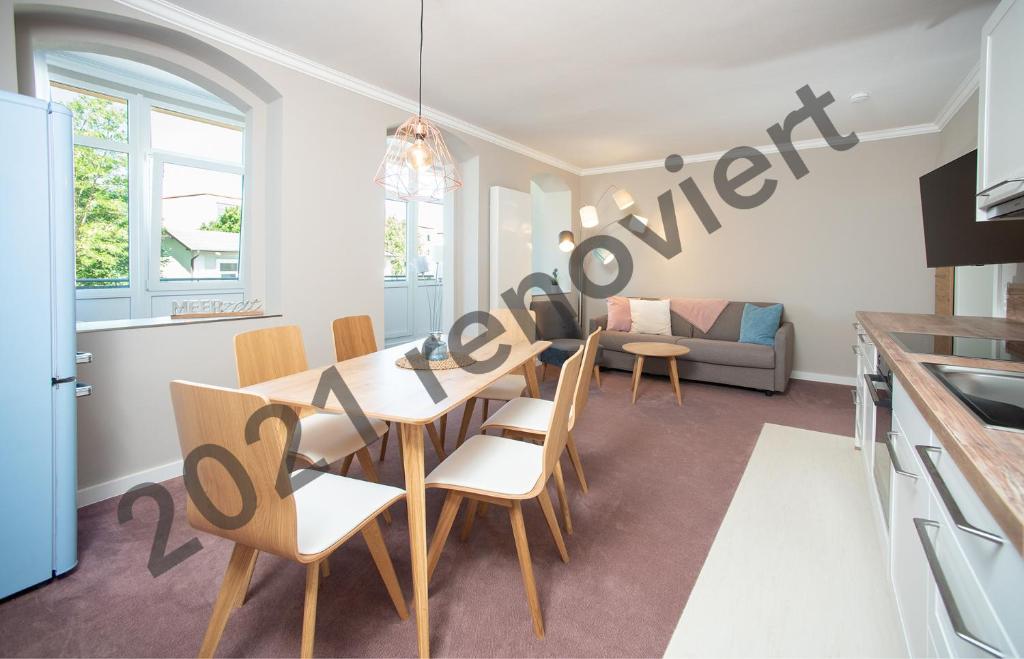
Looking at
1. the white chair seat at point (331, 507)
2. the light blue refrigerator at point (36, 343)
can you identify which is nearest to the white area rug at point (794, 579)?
the white chair seat at point (331, 507)

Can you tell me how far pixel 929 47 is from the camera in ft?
9.05

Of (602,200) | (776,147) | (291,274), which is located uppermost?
(776,147)

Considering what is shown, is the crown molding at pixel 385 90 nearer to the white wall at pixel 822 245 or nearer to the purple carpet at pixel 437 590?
the white wall at pixel 822 245

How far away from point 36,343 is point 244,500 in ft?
3.87

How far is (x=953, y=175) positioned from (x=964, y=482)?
2546mm

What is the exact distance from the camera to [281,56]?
287cm

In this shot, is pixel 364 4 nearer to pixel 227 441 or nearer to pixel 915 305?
pixel 227 441

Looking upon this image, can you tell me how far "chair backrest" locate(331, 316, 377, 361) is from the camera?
2.60 m

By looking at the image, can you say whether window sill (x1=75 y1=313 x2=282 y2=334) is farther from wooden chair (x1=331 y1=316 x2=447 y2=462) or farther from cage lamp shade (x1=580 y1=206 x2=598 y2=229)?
cage lamp shade (x1=580 y1=206 x2=598 y2=229)

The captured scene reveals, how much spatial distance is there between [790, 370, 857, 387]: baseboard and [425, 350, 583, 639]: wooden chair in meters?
4.37

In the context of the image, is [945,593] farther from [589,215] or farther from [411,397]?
[589,215]

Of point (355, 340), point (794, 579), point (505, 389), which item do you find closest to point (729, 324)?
point (505, 389)

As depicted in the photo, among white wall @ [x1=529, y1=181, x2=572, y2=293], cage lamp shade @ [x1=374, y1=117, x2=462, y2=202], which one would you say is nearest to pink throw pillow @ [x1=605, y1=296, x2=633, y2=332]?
white wall @ [x1=529, y1=181, x2=572, y2=293]

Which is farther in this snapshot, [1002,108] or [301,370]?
[301,370]
